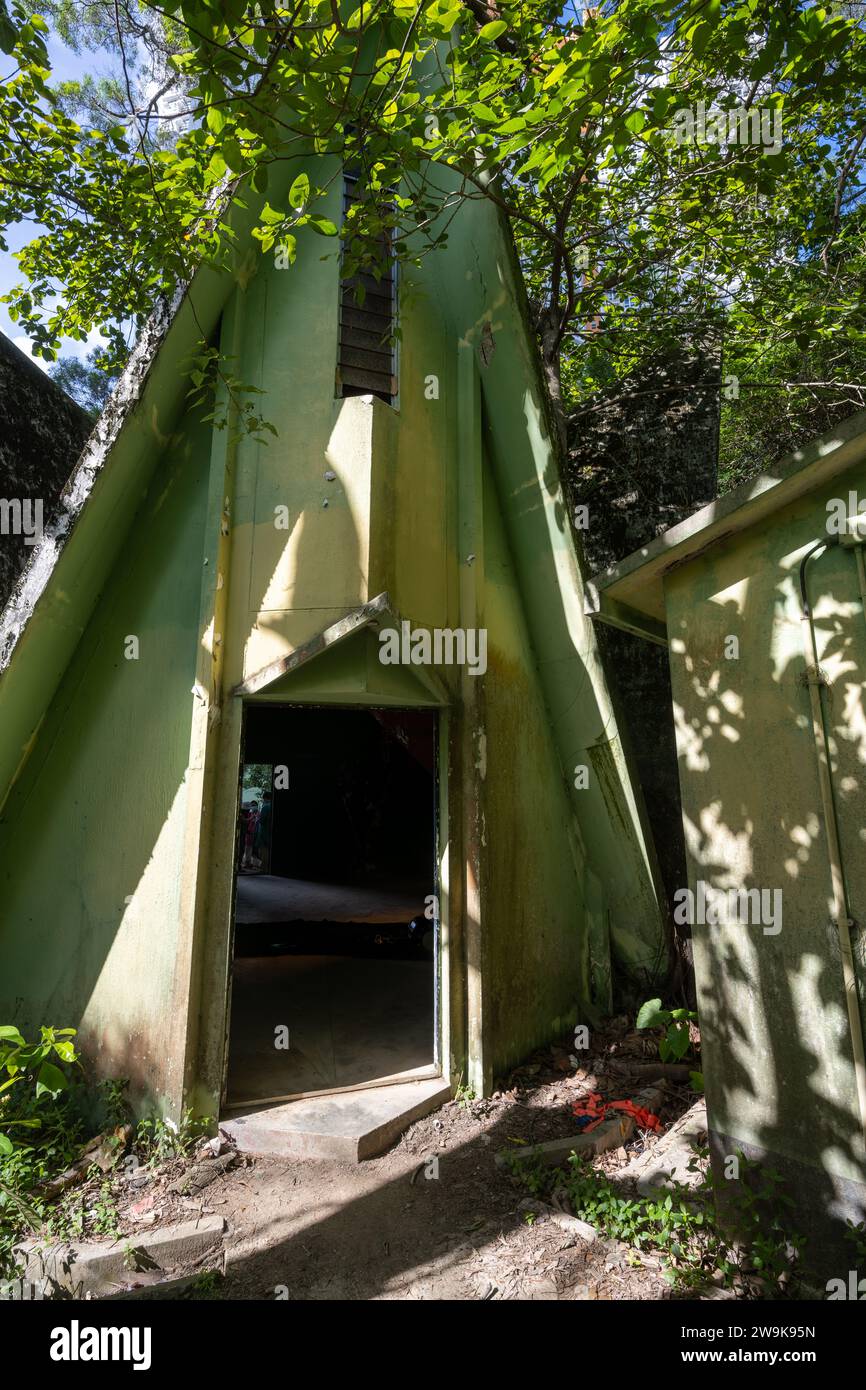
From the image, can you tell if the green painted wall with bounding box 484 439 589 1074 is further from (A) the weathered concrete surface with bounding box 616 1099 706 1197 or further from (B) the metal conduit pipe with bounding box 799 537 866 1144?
(B) the metal conduit pipe with bounding box 799 537 866 1144

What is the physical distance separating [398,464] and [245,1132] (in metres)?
5.45

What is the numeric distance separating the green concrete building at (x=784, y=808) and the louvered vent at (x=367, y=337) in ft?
10.8

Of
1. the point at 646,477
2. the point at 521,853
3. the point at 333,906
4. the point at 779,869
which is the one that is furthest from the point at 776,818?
the point at 333,906

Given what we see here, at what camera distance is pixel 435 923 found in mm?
6172

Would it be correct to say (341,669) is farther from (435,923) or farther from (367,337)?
(367,337)

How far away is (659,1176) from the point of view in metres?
4.43

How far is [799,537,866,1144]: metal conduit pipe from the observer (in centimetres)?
352

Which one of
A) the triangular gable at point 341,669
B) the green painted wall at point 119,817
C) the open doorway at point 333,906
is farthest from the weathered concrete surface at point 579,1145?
the triangular gable at point 341,669

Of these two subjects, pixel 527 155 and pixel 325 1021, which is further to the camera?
pixel 527 155

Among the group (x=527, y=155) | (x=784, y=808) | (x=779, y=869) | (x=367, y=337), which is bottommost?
(x=779, y=869)

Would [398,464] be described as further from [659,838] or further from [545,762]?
[659,838]

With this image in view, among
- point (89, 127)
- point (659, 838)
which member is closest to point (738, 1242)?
point (659, 838)

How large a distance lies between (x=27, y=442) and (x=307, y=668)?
5401mm

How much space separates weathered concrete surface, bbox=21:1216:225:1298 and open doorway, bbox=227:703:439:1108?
136 cm
